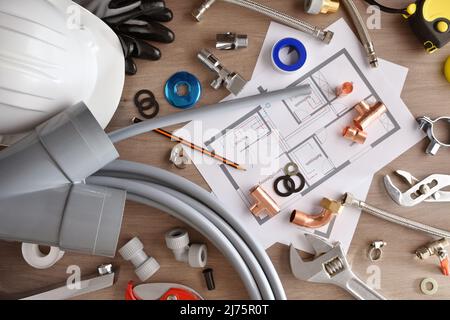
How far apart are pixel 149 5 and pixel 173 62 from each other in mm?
111

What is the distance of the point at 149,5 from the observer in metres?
0.70

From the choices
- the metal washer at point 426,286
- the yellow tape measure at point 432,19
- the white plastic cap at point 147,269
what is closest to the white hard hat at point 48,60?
the white plastic cap at point 147,269

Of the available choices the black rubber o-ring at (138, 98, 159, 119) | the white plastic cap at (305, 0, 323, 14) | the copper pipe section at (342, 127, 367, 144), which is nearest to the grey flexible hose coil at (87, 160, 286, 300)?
the black rubber o-ring at (138, 98, 159, 119)

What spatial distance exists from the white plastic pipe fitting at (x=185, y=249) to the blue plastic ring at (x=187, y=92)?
9.0 inches

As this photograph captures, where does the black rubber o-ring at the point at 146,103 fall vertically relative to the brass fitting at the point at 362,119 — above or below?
below

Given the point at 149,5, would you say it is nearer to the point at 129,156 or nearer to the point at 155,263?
the point at 129,156

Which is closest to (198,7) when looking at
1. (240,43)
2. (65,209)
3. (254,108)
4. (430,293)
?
(240,43)

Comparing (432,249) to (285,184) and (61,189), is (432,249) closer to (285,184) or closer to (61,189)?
(285,184)

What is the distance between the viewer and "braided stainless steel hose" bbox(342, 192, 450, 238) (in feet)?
2.47

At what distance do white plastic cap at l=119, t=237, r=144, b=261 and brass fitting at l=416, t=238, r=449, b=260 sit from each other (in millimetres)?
498

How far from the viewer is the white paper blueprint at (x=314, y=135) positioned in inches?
30.4

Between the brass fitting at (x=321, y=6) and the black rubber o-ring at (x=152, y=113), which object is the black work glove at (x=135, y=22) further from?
the brass fitting at (x=321, y=6)

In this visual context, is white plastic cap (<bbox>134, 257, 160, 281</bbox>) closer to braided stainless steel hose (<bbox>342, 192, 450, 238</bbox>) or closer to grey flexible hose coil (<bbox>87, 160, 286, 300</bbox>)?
grey flexible hose coil (<bbox>87, 160, 286, 300</bbox>)
